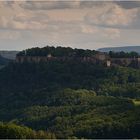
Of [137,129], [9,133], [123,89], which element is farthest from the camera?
[123,89]

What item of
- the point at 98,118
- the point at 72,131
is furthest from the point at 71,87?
the point at 72,131

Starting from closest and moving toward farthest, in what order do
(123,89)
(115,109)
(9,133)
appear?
(9,133) < (115,109) < (123,89)

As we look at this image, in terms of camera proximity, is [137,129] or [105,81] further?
[105,81]

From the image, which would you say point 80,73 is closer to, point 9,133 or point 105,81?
point 105,81

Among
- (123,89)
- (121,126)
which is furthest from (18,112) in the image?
(121,126)

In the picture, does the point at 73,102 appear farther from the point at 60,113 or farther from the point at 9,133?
the point at 9,133

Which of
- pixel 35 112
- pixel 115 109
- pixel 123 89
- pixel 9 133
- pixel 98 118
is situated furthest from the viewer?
pixel 123 89
